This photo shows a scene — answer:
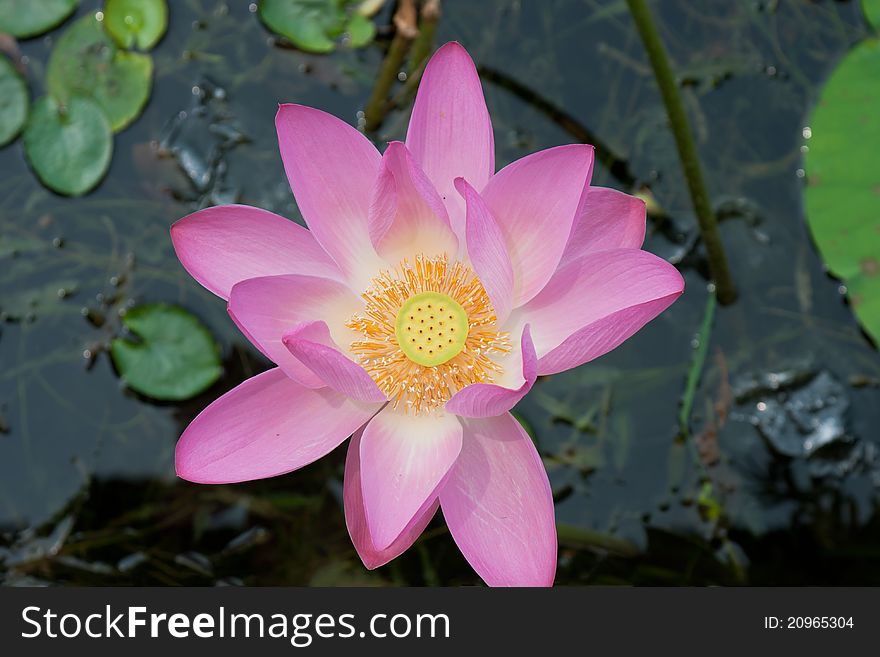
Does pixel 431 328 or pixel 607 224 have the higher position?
pixel 607 224

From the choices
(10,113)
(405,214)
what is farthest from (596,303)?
(10,113)

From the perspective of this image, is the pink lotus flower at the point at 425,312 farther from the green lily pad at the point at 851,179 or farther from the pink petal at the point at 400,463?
the green lily pad at the point at 851,179

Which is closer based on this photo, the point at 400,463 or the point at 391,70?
the point at 400,463

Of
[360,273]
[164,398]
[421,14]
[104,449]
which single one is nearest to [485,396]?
[360,273]

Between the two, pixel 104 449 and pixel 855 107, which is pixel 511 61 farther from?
pixel 104 449

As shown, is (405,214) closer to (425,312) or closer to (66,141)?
(425,312)

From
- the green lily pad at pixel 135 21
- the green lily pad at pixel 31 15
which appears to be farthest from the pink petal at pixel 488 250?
the green lily pad at pixel 31 15
